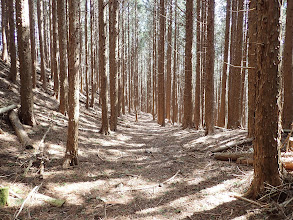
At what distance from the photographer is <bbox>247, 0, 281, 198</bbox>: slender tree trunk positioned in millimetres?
3309

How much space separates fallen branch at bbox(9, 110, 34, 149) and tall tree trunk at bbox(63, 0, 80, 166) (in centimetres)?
121

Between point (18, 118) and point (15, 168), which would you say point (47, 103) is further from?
point (15, 168)

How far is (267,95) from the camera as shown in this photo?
11.1 feet

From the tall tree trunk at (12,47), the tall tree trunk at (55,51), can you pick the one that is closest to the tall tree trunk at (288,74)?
the tall tree trunk at (55,51)

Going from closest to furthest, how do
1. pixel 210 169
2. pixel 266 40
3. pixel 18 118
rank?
1. pixel 266 40
2. pixel 210 169
3. pixel 18 118

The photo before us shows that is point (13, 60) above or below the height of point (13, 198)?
above

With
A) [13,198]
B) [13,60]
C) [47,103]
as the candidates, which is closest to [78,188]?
[13,198]

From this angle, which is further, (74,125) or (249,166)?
(74,125)

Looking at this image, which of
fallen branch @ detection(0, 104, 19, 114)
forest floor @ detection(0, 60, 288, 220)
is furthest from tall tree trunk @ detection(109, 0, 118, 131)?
fallen branch @ detection(0, 104, 19, 114)

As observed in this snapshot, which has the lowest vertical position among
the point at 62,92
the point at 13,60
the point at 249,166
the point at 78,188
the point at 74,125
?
the point at 78,188

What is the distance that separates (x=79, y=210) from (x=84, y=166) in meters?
2.38

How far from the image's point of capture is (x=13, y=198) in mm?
4199

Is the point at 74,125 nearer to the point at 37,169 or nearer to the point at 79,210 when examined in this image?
the point at 37,169

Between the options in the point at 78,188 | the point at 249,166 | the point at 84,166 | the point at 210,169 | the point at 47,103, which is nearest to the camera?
the point at 78,188
